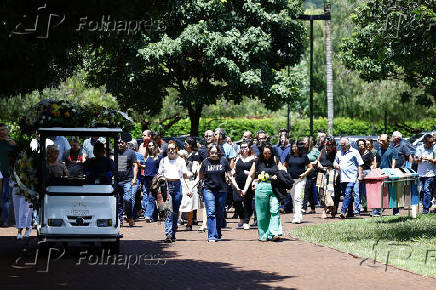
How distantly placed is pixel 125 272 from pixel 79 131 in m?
2.84

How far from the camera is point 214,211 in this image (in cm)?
1658

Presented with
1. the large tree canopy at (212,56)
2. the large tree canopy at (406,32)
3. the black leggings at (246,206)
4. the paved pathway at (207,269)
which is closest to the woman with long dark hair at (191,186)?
the black leggings at (246,206)

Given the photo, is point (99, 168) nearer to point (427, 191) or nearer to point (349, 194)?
point (349, 194)

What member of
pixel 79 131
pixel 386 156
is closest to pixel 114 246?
pixel 79 131

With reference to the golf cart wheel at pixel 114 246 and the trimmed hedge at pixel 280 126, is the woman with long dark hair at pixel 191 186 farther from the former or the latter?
the trimmed hedge at pixel 280 126

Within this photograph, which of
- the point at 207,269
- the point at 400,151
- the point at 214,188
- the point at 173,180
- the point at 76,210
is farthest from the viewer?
the point at 400,151

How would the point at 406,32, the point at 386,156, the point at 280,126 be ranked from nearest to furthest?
the point at 406,32
the point at 386,156
the point at 280,126

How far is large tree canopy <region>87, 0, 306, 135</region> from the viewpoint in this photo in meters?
35.0

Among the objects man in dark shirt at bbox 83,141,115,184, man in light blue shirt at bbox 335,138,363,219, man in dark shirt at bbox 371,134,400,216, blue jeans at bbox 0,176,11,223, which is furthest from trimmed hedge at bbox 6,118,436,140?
man in dark shirt at bbox 83,141,115,184

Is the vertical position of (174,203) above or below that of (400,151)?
below

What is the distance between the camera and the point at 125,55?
3547cm

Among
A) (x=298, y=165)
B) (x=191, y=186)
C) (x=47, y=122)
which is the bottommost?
(x=191, y=186)

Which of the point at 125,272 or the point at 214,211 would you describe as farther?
the point at 214,211

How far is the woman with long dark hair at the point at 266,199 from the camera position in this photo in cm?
1648
